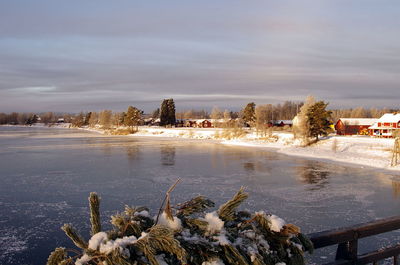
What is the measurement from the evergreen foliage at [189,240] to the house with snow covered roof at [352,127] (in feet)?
221

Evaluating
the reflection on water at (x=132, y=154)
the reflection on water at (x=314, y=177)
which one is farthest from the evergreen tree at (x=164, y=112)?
the reflection on water at (x=314, y=177)

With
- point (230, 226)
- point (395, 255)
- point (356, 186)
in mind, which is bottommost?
point (356, 186)

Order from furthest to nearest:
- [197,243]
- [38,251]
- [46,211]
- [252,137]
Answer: [252,137], [46,211], [38,251], [197,243]

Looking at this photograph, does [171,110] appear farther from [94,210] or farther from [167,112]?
[94,210]

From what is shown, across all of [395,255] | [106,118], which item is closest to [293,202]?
[395,255]

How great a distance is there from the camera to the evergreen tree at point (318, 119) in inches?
1779

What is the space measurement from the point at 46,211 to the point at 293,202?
365 inches

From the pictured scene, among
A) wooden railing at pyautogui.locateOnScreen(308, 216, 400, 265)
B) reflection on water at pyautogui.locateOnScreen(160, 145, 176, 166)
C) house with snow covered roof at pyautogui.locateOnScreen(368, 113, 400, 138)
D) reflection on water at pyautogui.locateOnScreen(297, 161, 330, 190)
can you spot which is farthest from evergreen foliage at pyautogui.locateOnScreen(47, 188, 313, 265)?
house with snow covered roof at pyautogui.locateOnScreen(368, 113, 400, 138)

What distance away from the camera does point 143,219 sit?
1.72 meters

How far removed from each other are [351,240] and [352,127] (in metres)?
71.0

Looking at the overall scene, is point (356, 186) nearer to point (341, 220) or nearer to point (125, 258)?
point (341, 220)

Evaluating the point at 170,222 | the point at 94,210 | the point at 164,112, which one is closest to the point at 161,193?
the point at 94,210

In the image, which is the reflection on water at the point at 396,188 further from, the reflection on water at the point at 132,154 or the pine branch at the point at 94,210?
the reflection on water at the point at 132,154

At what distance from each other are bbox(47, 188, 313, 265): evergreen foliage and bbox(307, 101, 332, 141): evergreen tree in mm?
45167
